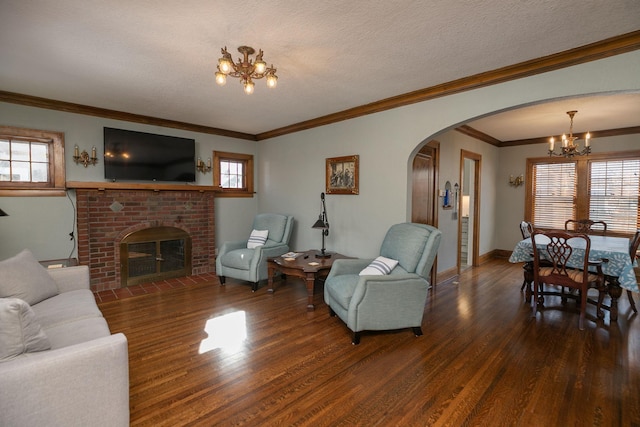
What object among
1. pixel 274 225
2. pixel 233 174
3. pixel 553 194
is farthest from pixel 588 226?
pixel 233 174

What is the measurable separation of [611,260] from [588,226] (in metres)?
1.93

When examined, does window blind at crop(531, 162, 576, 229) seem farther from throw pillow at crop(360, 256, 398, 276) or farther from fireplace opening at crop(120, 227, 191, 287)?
fireplace opening at crop(120, 227, 191, 287)

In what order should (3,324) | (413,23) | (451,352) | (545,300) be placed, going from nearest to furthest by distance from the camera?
(3,324)
(413,23)
(451,352)
(545,300)

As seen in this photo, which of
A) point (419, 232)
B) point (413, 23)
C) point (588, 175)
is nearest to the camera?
point (413, 23)

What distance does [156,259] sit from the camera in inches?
180

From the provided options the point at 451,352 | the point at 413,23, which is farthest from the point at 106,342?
the point at 413,23

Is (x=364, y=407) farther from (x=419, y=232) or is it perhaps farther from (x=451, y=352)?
(x=419, y=232)

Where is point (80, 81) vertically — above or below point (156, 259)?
above

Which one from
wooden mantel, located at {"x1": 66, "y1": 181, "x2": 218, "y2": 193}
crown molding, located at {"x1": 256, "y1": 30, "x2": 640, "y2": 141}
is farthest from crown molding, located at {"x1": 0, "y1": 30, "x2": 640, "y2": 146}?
wooden mantel, located at {"x1": 66, "y1": 181, "x2": 218, "y2": 193}

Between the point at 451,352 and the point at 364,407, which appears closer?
the point at 364,407

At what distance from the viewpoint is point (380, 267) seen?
308cm

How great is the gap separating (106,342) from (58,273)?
173 centimetres

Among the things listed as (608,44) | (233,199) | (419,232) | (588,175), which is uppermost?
(608,44)

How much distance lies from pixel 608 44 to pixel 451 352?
2666mm
